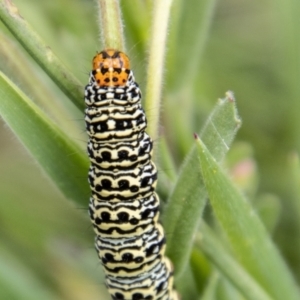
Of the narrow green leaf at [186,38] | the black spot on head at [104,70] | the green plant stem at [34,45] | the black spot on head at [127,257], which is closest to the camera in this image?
the green plant stem at [34,45]

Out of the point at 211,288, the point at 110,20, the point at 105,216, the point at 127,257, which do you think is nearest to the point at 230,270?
the point at 211,288

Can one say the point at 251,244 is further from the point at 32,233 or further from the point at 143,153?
the point at 32,233

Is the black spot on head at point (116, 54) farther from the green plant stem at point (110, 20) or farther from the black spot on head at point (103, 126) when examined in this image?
the black spot on head at point (103, 126)

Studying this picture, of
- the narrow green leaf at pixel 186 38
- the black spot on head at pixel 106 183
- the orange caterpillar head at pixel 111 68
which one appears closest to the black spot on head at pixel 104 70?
the orange caterpillar head at pixel 111 68

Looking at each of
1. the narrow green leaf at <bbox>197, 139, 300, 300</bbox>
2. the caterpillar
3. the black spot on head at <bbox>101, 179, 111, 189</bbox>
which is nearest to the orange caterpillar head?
the caterpillar

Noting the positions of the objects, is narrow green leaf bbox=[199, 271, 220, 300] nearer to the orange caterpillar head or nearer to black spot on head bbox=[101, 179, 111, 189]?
black spot on head bbox=[101, 179, 111, 189]

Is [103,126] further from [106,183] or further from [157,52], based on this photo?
[157,52]

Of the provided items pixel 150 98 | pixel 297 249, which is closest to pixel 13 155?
pixel 297 249
